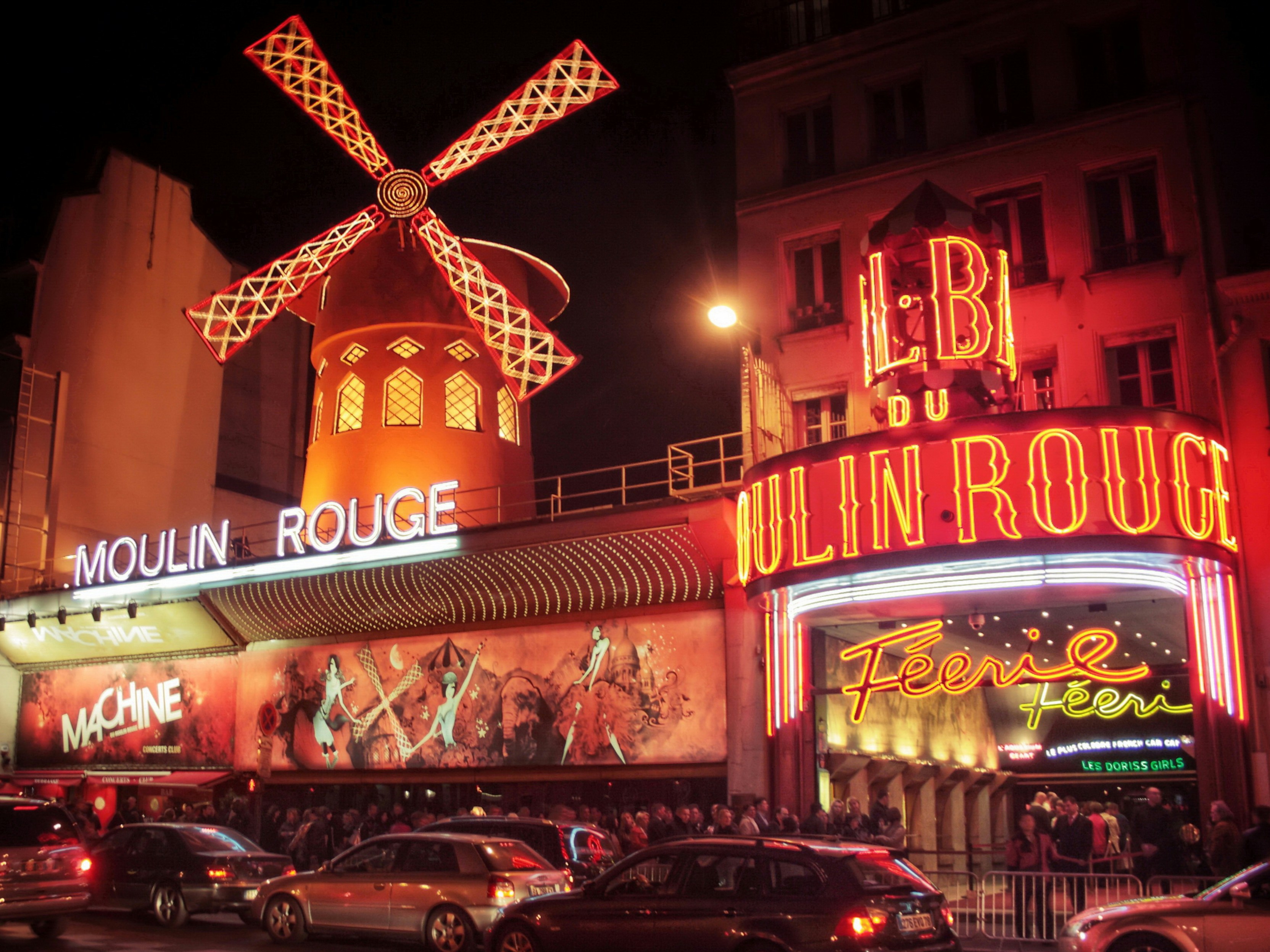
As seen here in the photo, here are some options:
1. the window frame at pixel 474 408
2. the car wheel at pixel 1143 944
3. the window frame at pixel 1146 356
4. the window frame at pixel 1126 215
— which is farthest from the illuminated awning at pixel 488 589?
the car wheel at pixel 1143 944

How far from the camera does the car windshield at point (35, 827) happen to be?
11.9 meters

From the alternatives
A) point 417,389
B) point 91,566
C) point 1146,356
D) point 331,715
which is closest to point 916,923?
point 1146,356

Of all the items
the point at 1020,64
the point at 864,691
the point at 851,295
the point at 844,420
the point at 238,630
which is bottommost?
the point at 864,691

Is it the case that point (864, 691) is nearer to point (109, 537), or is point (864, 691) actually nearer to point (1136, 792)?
point (1136, 792)

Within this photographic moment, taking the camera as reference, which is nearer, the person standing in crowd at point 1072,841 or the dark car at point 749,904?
the dark car at point 749,904

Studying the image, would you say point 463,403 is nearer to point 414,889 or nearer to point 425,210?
point 425,210

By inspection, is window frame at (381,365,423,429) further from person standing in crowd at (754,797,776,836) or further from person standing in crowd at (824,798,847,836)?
person standing in crowd at (824,798,847,836)

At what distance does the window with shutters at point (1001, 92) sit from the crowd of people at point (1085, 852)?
9.75 m

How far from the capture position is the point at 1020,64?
1806cm

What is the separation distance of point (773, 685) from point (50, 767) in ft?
57.3

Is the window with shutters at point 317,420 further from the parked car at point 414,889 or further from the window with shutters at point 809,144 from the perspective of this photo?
the parked car at point 414,889

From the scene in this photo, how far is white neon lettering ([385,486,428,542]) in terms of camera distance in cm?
2008

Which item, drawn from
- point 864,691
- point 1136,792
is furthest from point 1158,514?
point 1136,792

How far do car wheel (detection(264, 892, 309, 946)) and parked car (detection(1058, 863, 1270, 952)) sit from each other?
7244mm
